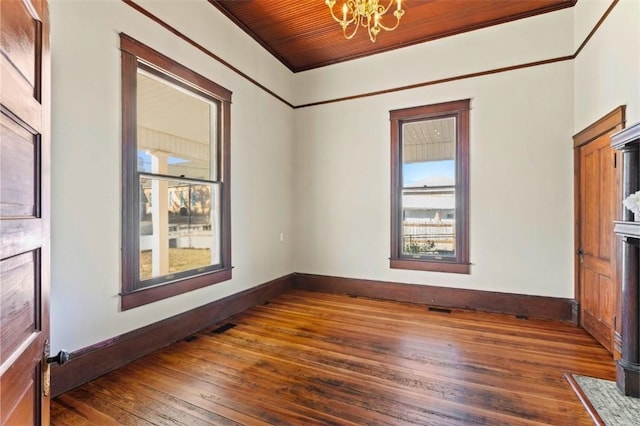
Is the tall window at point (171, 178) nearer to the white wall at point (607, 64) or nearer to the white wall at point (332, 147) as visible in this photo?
the white wall at point (332, 147)

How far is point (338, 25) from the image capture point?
423 centimetres

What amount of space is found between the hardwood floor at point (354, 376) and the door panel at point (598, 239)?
0.27 meters

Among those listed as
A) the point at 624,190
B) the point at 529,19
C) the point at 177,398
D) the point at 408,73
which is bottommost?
the point at 177,398

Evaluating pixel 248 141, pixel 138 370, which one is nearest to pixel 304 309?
pixel 138 370

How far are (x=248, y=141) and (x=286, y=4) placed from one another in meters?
1.74

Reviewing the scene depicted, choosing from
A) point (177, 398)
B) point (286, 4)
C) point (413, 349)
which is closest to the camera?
point (177, 398)

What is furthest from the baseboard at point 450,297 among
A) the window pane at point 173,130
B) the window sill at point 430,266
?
the window pane at point 173,130

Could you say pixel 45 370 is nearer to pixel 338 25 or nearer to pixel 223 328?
pixel 223 328

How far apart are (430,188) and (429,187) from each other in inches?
0.8

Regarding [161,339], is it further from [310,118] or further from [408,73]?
[408,73]

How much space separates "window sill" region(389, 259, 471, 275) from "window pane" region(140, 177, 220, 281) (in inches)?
104

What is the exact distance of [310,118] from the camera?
5.43m

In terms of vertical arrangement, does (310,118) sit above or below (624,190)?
above

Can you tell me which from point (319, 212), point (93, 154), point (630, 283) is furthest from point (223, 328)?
point (630, 283)
